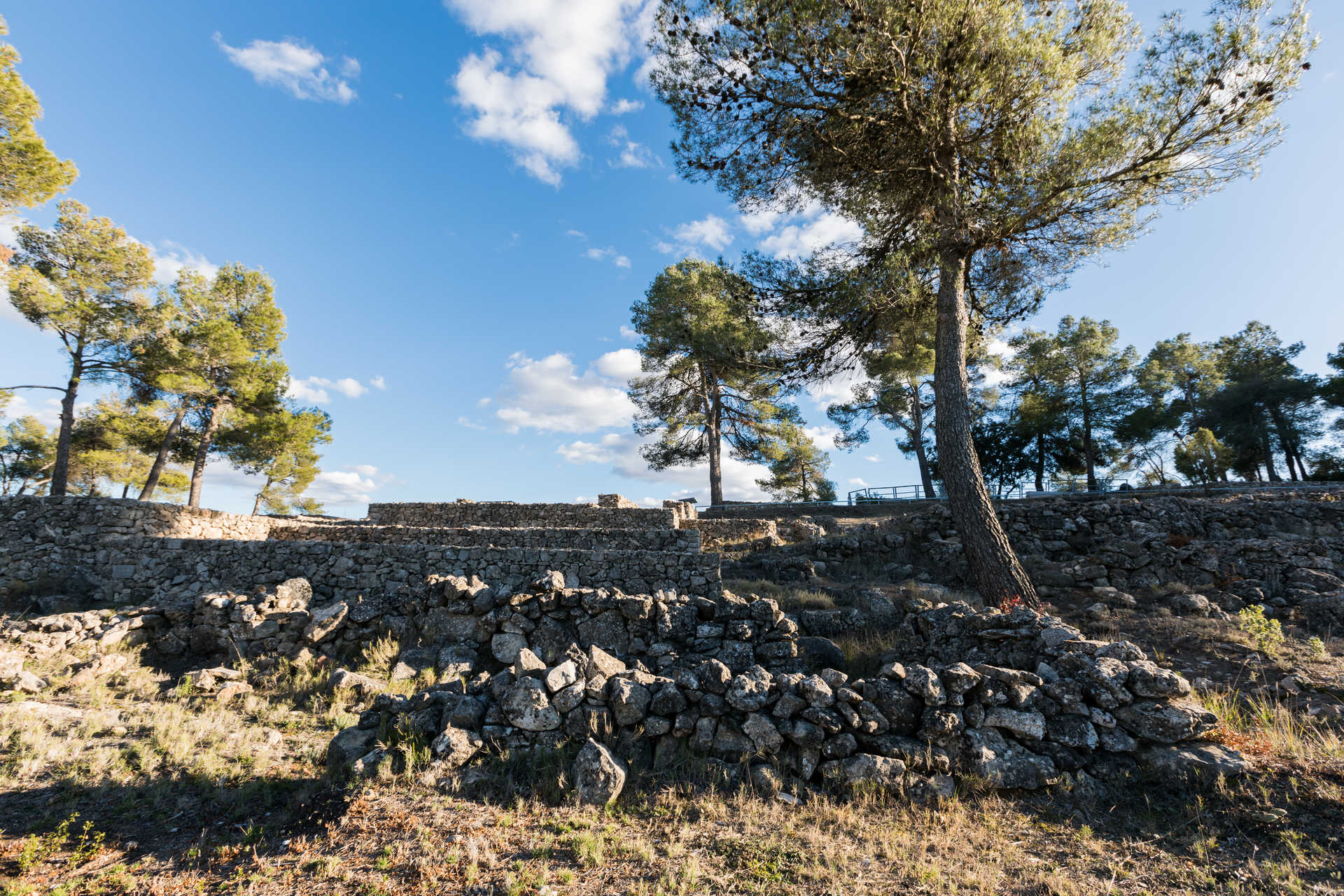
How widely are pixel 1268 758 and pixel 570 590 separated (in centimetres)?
687

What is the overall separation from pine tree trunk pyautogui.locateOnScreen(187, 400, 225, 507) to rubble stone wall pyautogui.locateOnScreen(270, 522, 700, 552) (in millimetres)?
8059

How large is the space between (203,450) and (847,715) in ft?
83.7

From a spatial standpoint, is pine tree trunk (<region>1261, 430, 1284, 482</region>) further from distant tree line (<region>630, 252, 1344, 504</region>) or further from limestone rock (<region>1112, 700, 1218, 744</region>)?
limestone rock (<region>1112, 700, 1218, 744</region>)

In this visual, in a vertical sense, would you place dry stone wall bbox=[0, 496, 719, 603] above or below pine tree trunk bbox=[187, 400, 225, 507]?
below

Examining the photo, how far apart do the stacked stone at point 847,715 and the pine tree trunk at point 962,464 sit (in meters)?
3.36

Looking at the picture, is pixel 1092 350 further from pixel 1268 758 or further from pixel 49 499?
pixel 49 499

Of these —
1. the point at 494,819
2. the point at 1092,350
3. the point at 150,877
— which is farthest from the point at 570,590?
the point at 1092,350

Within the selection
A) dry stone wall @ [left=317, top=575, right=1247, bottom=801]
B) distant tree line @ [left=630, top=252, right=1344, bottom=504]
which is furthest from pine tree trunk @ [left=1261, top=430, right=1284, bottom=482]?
dry stone wall @ [left=317, top=575, right=1247, bottom=801]

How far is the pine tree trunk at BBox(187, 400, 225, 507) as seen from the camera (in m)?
20.4

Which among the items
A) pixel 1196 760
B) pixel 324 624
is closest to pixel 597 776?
pixel 1196 760

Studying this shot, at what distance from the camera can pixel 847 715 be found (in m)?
4.56

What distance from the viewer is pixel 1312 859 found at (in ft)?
10.5

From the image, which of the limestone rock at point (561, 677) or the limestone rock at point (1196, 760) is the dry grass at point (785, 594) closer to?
the limestone rock at point (561, 677)

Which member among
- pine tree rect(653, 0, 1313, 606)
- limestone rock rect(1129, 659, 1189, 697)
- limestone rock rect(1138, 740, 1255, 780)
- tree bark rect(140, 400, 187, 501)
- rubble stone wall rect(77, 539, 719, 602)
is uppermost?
pine tree rect(653, 0, 1313, 606)
